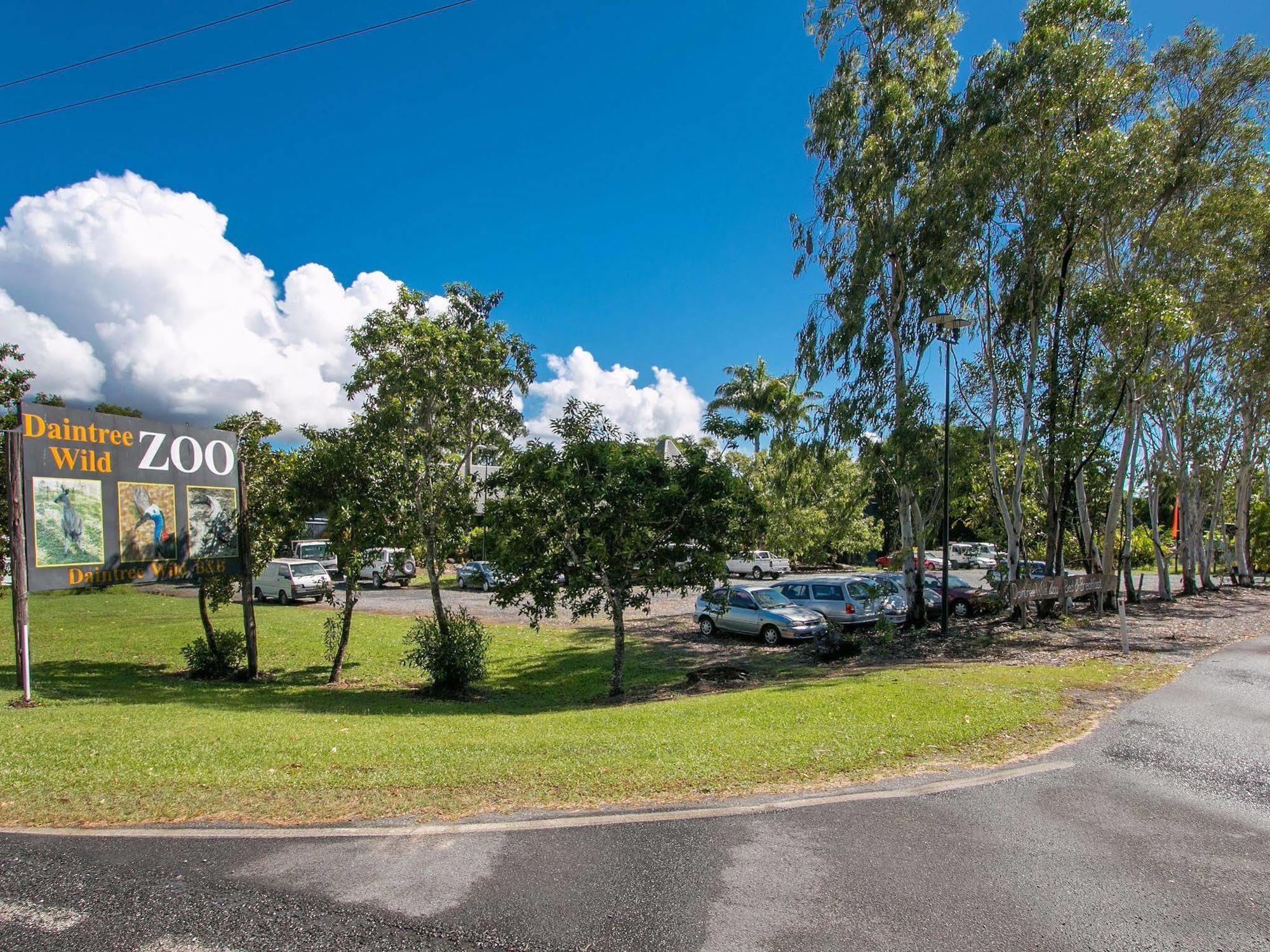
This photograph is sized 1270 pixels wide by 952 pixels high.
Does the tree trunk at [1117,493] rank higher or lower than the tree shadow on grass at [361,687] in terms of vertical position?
higher

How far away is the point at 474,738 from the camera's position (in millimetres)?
7977

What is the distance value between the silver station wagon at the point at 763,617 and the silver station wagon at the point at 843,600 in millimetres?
1026

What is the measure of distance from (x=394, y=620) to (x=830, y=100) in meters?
19.3

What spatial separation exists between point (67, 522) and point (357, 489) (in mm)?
4112

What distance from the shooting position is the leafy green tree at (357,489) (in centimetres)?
1295

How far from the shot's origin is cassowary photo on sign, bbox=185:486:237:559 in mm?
12672

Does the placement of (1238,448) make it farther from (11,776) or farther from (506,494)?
(11,776)

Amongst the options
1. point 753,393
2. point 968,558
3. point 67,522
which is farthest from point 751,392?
point 67,522

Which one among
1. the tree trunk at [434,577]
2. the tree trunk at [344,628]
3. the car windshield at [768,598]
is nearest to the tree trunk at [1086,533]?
the car windshield at [768,598]

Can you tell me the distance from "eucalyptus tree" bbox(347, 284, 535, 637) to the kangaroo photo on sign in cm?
291

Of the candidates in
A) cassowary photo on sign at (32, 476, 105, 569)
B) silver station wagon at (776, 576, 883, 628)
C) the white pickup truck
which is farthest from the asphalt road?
the white pickup truck

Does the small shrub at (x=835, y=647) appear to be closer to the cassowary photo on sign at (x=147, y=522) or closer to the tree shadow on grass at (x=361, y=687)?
the tree shadow on grass at (x=361, y=687)

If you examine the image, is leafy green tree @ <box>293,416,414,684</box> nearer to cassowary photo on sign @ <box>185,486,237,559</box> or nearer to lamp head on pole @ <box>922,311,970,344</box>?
cassowary photo on sign @ <box>185,486,237,559</box>

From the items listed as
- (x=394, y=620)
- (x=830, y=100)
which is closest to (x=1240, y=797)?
(x=830, y=100)
